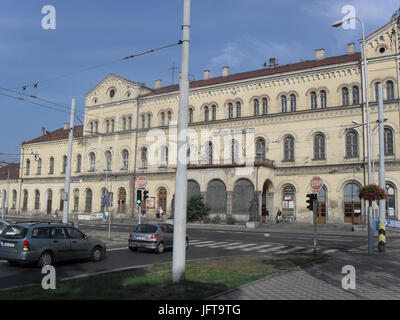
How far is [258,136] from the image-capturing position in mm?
43875

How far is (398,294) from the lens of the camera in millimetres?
9148

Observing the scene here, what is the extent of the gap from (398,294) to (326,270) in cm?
363

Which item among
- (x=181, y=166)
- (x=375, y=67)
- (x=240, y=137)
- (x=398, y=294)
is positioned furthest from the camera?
(x=240, y=137)

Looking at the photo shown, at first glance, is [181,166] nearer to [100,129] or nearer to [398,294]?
[398,294]

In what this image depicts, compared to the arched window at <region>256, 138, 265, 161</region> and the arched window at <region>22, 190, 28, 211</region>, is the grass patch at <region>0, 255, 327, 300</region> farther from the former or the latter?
the arched window at <region>22, 190, 28, 211</region>

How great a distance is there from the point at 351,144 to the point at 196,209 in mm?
16899

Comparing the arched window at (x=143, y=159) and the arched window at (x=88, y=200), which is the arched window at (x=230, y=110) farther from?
the arched window at (x=88, y=200)

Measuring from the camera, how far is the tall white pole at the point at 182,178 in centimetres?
966

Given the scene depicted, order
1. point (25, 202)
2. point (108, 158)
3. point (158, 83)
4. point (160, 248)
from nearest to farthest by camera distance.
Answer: point (160, 248), point (108, 158), point (158, 83), point (25, 202)

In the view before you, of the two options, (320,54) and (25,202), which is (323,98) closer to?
(320,54)

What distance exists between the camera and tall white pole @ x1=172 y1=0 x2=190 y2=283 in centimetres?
966

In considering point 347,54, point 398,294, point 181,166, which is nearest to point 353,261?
point 398,294

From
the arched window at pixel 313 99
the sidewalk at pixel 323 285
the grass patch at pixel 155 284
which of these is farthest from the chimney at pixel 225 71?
the grass patch at pixel 155 284

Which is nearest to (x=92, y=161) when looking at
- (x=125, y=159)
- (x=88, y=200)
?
(x=88, y=200)
